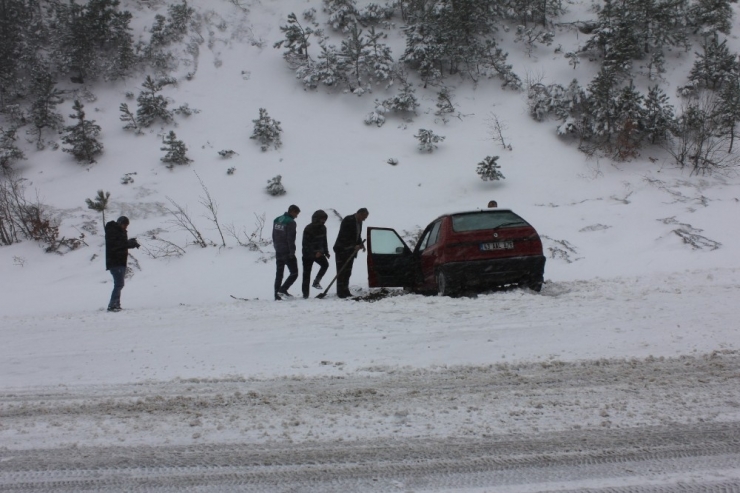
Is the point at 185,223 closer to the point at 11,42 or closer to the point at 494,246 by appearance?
the point at 494,246

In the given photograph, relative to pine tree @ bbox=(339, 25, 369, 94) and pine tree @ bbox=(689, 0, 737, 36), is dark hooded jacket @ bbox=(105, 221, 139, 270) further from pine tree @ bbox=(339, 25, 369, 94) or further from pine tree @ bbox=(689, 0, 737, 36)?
pine tree @ bbox=(689, 0, 737, 36)

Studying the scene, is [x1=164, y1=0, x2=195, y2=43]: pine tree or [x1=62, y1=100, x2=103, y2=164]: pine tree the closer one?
[x1=62, y1=100, x2=103, y2=164]: pine tree

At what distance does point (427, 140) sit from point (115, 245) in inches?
483

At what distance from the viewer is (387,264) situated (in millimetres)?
8336

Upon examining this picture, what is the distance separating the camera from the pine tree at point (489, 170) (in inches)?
611

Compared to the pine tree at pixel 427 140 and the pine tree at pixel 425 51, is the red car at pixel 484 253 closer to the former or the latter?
the pine tree at pixel 427 140

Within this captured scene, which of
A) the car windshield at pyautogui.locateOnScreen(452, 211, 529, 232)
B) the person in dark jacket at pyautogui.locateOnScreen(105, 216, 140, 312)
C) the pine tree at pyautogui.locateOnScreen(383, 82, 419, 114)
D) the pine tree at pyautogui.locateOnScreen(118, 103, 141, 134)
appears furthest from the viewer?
the pine tree at pyautogui.locateOnScreen(383, 82, 419, 114)

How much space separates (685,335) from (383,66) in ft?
60.8

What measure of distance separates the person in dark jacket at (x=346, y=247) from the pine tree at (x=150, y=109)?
1484 cm

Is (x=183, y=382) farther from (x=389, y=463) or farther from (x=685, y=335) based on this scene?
(x=685, y=335)

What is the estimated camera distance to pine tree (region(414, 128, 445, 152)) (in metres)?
17.7

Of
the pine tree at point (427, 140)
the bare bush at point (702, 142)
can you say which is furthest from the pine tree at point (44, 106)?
the bare bush at point (702, 142)

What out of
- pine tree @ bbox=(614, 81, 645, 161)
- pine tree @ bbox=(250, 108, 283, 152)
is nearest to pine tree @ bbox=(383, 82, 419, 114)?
pine tree @ bbox=(250, 108, 283, 152)

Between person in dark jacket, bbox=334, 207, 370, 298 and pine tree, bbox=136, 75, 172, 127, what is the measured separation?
48.7 feet
